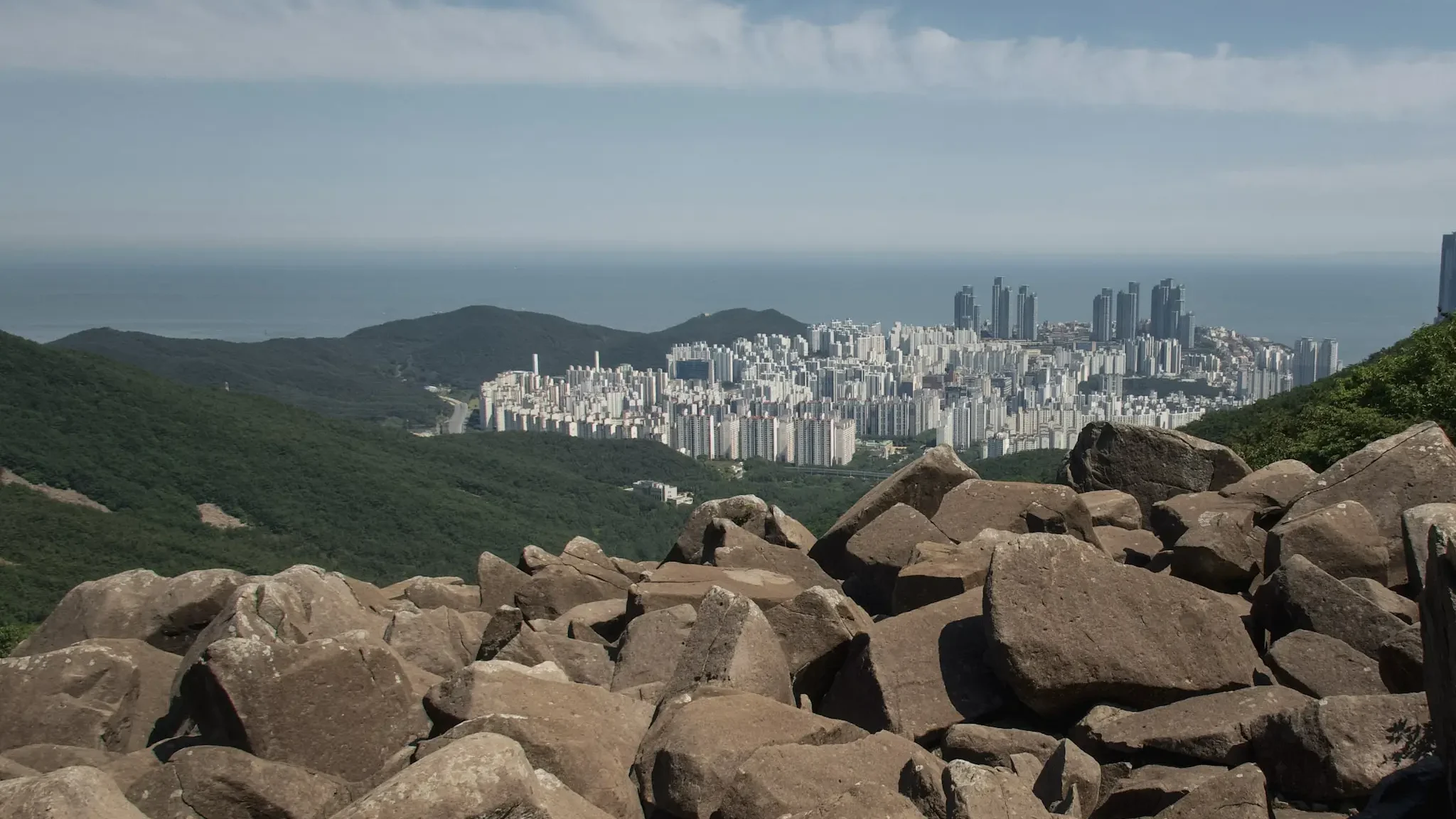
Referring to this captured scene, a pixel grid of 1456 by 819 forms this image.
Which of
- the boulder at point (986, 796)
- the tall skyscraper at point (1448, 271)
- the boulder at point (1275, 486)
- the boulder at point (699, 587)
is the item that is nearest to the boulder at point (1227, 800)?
the boulder at point (986, 796)

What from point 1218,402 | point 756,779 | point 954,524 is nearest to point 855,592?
point 954,524

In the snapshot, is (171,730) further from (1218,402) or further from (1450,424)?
(1218,402)

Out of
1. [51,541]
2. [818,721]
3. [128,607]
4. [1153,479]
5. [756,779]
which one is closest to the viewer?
[756,779]

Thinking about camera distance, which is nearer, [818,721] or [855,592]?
[818,721]

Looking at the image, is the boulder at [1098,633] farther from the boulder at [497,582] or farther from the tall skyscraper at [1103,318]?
the tall skyscraper at [1103,318]

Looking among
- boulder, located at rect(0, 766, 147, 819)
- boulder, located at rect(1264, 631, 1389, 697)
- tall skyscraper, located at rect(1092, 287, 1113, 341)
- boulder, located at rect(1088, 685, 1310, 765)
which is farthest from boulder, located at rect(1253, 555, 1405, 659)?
tall skyscraper, located at rect(1092, 287, 1113, 341)

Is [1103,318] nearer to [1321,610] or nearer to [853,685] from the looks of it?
[1321,610]

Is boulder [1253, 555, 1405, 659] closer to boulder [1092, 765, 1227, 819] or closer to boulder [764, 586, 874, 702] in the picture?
boulder [1092, 765, 1227, 819]
